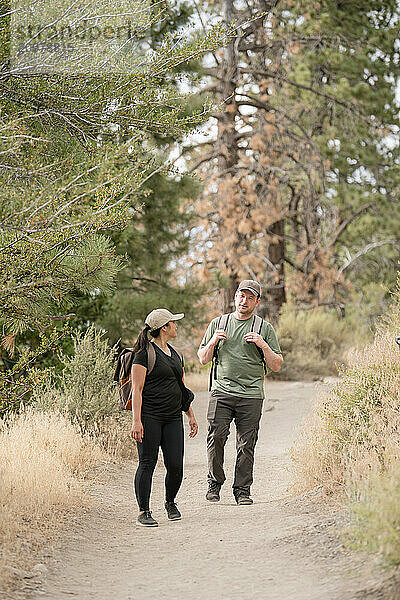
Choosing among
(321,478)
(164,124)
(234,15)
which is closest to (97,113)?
(164,124)

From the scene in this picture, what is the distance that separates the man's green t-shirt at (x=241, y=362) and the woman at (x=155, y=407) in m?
0.65

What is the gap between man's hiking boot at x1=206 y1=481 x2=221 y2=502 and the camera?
7.15 m

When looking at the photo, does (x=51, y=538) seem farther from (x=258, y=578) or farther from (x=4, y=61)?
(x=4, y=61)

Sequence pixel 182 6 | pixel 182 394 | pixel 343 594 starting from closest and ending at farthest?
pixel 343 594, pixel 182 394, pixel 182 6

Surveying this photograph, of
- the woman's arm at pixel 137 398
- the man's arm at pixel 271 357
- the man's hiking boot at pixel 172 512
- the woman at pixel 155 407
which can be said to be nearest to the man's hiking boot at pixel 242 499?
the man's hiking boot at pixel 172 512

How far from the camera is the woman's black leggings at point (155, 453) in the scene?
6273 mm

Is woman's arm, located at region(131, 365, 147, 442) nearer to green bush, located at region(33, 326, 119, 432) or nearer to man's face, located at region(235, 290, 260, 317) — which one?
man's face, located at region(235, 290, 260, 317)

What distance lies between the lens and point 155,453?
6.32 meters

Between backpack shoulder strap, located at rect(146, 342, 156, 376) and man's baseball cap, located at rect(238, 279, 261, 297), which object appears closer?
backpack shoulder strap, located at rect(146, 342, 156, 376)

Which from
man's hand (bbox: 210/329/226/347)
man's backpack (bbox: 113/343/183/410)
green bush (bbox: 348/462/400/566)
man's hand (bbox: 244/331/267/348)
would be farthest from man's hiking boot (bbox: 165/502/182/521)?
green bush (bbox: 348/462/400/566)

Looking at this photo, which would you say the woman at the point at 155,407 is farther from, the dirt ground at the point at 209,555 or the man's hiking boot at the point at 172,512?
the dirt ground at the point at 209,555

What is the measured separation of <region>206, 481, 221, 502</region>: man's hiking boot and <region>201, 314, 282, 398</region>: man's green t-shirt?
875mm

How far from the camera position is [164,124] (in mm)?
8141

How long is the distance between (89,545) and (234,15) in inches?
524
